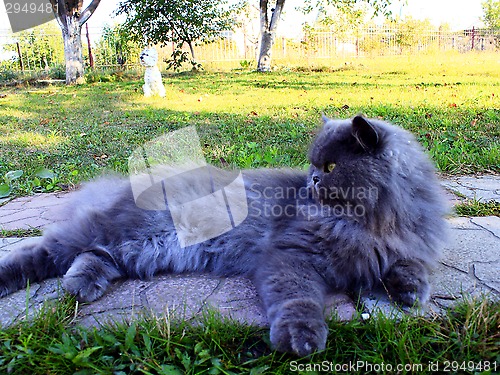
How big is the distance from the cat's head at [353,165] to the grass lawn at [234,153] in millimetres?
599

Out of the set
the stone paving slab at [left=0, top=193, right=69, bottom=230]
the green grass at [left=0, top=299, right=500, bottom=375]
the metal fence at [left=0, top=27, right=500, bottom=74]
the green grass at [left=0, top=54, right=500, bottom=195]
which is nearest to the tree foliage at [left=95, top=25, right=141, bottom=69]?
the metal fence at [left=0, top=27, right=500, bottom=74]

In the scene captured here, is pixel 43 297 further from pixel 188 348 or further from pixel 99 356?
pixel 188 348

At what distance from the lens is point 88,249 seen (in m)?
2.21

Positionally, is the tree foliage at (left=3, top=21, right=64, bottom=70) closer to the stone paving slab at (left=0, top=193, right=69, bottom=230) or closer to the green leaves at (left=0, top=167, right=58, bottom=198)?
the green leaves at (left=0, top=167, right=58, bottom=198)

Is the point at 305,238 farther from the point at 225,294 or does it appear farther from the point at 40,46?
the point at 40,46

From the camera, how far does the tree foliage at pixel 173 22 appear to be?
16.5 m

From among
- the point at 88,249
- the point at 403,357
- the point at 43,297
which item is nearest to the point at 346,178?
the point at 403,357

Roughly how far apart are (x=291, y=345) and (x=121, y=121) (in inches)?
250

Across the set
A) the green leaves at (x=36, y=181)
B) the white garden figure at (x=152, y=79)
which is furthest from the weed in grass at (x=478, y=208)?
the white garden figure at (x=152, y=79)

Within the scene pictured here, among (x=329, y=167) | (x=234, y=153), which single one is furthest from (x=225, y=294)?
(x=234, y=153)

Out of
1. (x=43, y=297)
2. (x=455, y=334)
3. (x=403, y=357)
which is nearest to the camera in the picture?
(x=403, y=357)

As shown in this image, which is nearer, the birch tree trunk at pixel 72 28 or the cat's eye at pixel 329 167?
the cat's eye at pixel 329 167

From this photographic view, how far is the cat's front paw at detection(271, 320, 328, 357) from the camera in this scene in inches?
57.7

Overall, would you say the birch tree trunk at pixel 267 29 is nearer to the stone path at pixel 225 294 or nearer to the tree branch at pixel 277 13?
the tree branch at pixel 277 13
